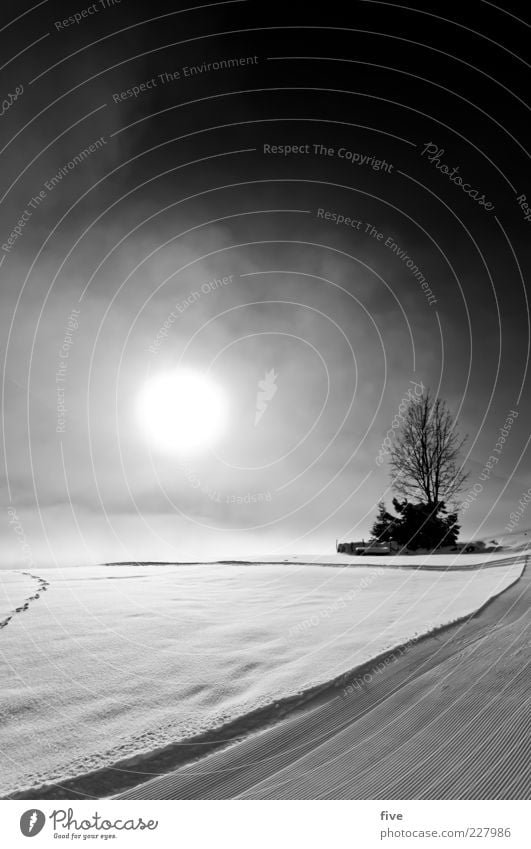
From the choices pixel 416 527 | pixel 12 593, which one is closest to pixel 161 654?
pixel 12 593

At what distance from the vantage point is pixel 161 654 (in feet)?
10.8

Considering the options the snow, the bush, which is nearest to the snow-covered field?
the snow

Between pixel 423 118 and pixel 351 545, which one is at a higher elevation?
pixel 423 118

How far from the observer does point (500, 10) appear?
454 centimetres

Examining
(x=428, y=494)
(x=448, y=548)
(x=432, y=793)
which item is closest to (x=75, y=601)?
(x=432, y=793)

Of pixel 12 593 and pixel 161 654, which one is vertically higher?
pixel 12 593

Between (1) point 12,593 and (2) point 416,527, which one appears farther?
(2) point 416,527

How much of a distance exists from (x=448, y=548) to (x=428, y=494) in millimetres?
4047

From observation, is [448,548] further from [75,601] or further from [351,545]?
[75,601]

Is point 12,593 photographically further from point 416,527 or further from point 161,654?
point 416,527

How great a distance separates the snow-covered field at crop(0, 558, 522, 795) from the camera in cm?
221

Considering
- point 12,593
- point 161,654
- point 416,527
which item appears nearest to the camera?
point 161,654

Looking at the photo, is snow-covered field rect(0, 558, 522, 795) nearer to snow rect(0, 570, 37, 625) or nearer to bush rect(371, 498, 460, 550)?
snow rect(0, 570, 37, 625)

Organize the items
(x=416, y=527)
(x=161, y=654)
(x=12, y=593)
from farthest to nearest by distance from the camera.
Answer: (x=416, y=527)
(x=12, y=593)
(x=161, y=654)
